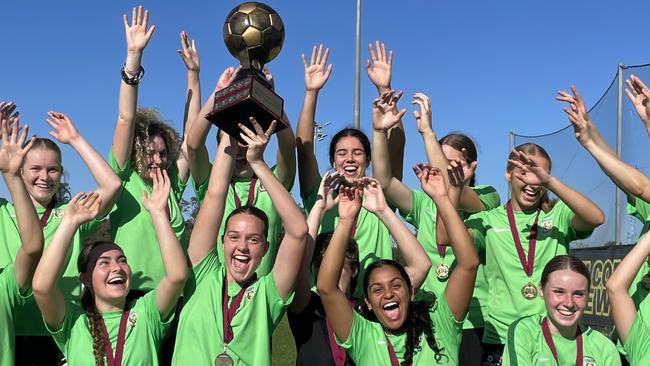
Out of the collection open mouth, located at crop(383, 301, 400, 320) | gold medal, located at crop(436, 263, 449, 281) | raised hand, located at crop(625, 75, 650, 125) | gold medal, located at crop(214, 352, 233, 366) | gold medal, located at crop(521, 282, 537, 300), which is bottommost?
gold medal, located at crop(214, 352, 233, 366)

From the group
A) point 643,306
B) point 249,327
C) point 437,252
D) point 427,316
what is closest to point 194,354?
point 249,327

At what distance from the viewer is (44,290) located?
4.21 meters

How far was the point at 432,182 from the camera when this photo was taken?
14.8 feet

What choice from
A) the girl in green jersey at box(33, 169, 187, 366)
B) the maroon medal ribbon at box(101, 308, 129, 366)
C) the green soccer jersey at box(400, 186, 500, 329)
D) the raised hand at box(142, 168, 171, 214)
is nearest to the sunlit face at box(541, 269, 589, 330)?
the green soccer jersey at box(400, 186, 500, 329)

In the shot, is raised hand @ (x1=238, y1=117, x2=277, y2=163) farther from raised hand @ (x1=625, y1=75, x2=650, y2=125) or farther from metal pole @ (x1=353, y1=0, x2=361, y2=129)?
metal pole @ (x1=353, y1=0, x2=361, y2=129)

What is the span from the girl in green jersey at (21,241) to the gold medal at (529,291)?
9.52ft

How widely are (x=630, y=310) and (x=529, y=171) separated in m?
0.98

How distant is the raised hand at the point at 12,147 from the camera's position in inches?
177

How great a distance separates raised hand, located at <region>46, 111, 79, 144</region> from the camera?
15.8 ft

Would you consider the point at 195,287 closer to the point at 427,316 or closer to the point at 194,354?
the point at 194,354

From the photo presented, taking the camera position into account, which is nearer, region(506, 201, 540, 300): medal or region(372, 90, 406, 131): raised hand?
region(506, 201, 540, 300): medal

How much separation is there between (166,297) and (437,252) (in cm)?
194

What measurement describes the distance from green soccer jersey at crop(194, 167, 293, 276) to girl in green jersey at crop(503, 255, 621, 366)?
1.63 metres

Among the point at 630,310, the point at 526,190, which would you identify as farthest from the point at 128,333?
the point at 630,310
